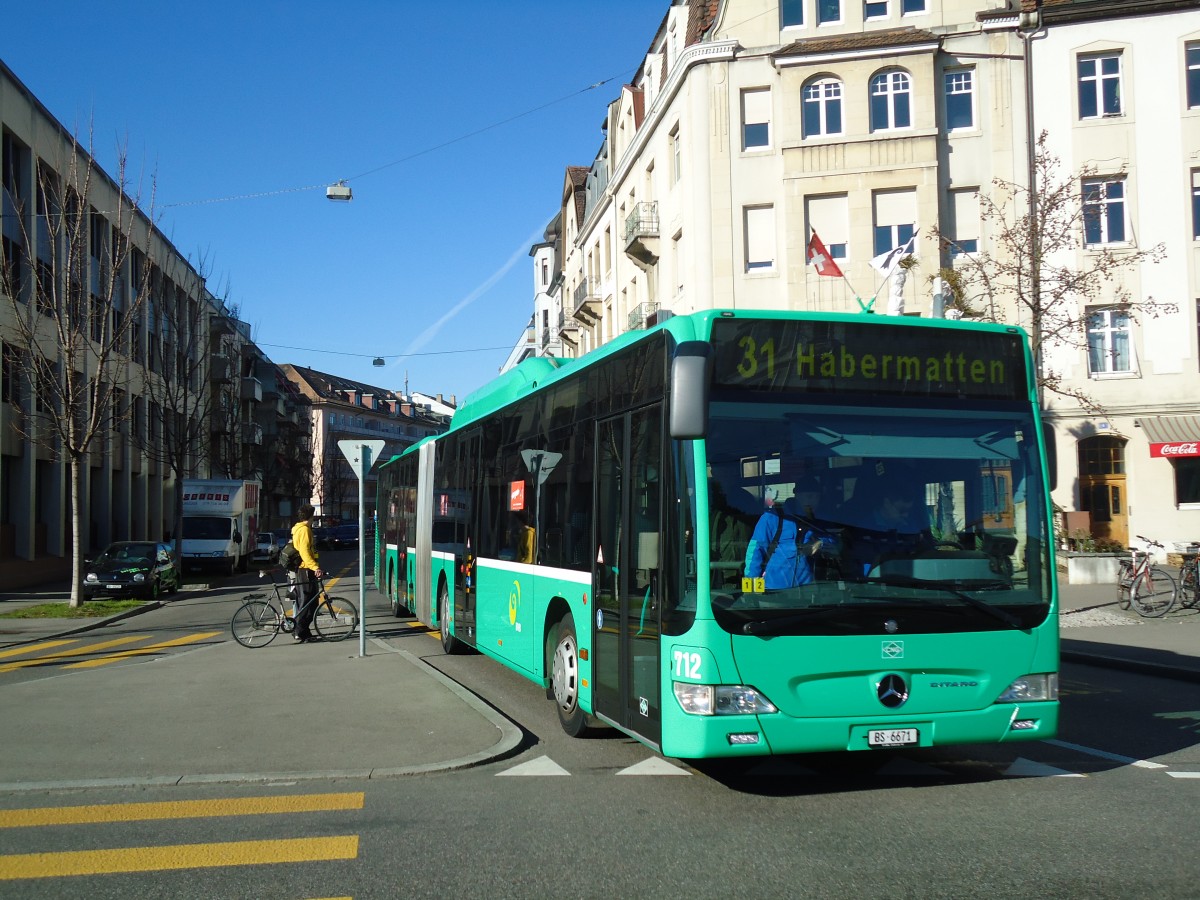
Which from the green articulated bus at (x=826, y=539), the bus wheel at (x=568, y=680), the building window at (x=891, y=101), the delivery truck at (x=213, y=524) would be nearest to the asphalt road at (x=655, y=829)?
the bus wheel at (x=568, y=680)

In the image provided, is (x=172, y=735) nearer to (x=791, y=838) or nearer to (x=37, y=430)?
(x=791, y=838)

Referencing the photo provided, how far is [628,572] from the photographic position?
7660mm

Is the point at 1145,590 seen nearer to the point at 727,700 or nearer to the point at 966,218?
the point at 727,700

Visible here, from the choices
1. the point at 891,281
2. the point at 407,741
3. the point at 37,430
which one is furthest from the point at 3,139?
the point at 407,741

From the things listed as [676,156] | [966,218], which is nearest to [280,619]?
[966,218]

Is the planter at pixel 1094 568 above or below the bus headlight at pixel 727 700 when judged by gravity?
below

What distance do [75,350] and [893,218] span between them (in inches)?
787

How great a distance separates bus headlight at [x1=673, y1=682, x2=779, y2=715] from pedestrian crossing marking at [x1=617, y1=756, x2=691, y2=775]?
1394mm

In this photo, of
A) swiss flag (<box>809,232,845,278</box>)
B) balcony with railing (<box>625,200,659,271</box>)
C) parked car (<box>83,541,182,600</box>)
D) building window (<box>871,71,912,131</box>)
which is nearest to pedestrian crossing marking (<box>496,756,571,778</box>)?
swiss flag (<box>809,232,845,278</box>)

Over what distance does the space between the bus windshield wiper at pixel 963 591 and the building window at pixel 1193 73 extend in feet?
93.3

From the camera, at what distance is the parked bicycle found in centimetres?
1853

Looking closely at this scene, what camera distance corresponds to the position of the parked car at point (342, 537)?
72.2 metres

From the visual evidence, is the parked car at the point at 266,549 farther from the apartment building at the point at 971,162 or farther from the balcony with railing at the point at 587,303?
the apartment building at the point at 971,162

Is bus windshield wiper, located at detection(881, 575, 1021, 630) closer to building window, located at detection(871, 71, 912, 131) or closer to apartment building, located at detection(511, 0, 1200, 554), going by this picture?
apartment building, located at detection(511, 0, 1200, 554)
